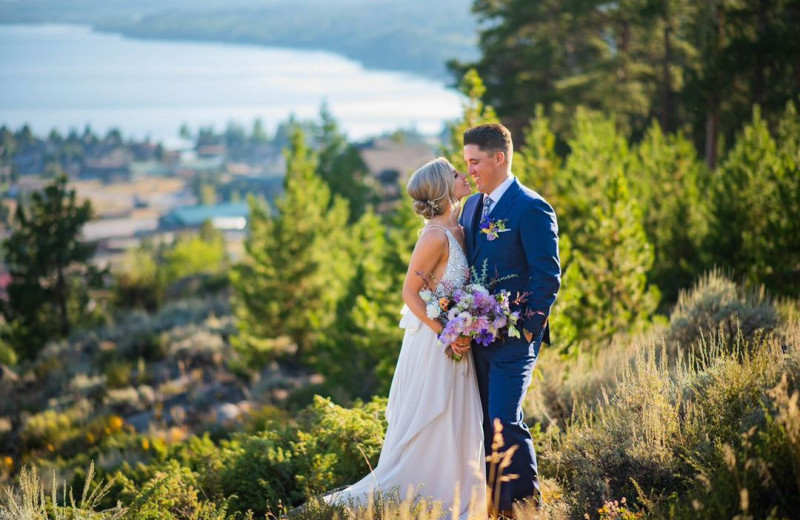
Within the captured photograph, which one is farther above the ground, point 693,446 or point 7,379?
point 693,446

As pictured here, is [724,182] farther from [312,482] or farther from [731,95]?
[731,95]

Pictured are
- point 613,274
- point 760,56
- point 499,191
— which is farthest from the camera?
point 760,56

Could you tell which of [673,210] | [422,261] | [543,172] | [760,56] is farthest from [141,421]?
[760,56]

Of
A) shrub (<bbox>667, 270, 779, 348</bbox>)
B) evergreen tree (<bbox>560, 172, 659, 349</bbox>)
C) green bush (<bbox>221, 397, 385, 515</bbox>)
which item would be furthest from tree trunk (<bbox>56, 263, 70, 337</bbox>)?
shrub (<bbox>667, 270, 779, 348</bbox>)

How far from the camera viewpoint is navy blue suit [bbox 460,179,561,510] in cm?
403

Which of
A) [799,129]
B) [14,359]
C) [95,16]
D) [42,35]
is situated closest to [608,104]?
[799,129]

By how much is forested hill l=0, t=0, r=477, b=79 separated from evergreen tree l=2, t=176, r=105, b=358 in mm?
46787

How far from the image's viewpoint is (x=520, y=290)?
13.8 ft

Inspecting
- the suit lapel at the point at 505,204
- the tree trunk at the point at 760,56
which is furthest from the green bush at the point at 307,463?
the tree trunk at the point at 760,56

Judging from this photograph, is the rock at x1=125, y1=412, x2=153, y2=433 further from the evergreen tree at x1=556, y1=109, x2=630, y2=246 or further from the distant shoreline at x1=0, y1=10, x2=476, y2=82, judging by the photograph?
the distant shoreline at x1=0, y1=10, x2=476, y2=82

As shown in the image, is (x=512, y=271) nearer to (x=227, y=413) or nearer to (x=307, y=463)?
(x=307, y=463)

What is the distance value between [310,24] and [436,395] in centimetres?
10085

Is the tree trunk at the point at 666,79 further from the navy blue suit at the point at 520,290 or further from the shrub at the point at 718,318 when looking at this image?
the navy blue suit at the point at 520,290

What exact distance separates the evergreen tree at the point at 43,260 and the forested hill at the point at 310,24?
4679 cm
